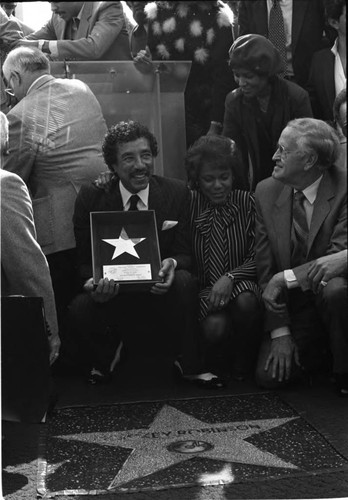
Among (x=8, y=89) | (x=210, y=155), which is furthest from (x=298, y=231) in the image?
(x=8, y=89)

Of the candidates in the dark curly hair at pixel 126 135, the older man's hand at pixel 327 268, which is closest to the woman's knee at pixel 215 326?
the older man's hand at pixel 327 268

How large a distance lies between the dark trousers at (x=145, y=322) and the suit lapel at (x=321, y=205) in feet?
1.60

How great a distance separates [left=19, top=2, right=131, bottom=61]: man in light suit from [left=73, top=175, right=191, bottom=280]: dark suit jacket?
1.54 feet

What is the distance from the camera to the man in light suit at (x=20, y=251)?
11.1ft

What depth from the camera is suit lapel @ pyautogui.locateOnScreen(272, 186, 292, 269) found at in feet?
11.5

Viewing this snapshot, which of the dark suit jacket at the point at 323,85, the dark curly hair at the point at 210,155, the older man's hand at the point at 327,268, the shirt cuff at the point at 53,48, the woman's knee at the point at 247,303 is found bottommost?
the woman's knee at the point at 247,303

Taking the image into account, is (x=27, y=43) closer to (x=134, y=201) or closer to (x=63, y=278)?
(x=134, y=201)

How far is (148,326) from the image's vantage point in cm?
365

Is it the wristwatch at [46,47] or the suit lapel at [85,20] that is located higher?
the suit lapel at [85,20]

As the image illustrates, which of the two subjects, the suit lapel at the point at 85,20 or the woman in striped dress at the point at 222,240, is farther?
the woman in striped dress at the point at 222,240

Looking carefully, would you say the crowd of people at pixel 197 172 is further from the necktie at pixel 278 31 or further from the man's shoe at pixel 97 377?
the man's shoe at pixel 97 377

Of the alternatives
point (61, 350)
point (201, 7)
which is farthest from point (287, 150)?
point (61, 350)

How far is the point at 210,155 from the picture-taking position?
3.54 metres

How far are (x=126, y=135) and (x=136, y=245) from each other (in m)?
0.44
